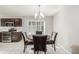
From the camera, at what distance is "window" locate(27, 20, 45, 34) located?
2.14 m

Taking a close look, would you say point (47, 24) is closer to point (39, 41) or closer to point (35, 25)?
point (35, 25)

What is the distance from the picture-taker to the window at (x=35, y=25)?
7.01ft

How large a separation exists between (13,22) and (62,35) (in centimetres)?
114

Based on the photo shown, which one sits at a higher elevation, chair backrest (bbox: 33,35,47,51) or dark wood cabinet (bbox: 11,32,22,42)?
dark wood cabinet (bbox: 11,32,22,42)

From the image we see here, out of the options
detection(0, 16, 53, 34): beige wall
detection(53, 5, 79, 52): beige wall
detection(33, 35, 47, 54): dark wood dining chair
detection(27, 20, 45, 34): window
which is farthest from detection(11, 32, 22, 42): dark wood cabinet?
detection(53, 5, 79, 52): beige wall

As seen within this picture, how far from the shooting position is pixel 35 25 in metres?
2.13

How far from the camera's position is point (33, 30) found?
2193 mm

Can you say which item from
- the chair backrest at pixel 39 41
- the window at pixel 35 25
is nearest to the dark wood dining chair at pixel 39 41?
the chair backrest at pixel 39 41

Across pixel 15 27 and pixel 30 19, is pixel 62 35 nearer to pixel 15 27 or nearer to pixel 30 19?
pixel 30 19

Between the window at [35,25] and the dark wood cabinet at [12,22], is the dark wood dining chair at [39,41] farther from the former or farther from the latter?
the dark wood cabinet at [12,22]

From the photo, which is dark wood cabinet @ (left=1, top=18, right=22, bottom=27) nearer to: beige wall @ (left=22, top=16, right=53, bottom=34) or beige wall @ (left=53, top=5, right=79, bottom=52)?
beige wall @ (left=22, top=16, right=53, bottom=34)
